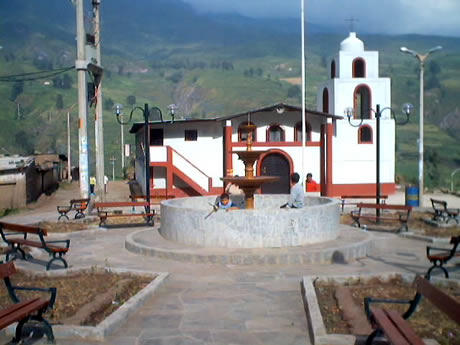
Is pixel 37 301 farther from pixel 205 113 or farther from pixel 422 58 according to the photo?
pixel 205 113

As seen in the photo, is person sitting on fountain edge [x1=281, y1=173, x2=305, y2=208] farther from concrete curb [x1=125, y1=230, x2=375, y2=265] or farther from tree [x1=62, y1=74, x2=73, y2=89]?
tree [x1=62, y1=74, x2=73, y2=89]

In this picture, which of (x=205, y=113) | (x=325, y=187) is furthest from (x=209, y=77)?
(x=325, y=187)

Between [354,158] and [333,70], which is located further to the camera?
[333,70]

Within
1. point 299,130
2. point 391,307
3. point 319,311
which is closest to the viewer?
point 319,311

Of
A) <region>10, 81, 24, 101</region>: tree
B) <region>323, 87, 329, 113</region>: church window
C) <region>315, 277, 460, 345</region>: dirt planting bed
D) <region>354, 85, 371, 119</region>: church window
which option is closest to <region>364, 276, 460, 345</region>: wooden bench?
<region>315, 277, 460, 345</region>: dirt planting bed

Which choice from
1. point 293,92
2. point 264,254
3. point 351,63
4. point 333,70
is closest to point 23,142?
point 333,70

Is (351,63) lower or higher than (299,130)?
higher

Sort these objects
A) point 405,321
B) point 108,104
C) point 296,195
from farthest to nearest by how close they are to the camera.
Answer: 1. point 108,104
2. point 296,195
3. point 405,321

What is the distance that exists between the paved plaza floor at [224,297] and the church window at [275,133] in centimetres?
1854

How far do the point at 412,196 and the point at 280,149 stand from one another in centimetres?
900

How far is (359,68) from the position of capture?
109ft

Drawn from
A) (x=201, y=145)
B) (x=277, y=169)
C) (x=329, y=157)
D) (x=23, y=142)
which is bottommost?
(x=277, y=169)

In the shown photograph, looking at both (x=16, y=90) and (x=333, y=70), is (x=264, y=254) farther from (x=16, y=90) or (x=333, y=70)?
(x=16, y=90)

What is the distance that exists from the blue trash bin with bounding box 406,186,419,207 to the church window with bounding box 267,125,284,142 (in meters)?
9.36
